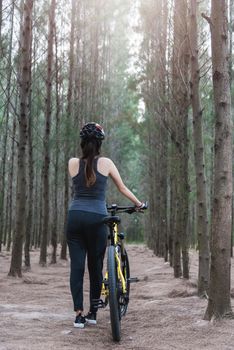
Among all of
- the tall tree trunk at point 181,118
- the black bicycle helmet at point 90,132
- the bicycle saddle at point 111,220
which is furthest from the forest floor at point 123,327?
the tall tree trunk at point 181,118

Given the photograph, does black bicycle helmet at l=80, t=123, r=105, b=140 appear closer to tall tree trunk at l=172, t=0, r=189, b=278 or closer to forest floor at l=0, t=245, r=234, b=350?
forest floor at l=0, t=245, r=234, b=350

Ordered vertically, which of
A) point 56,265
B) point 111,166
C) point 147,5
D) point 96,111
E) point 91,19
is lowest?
point 56,265

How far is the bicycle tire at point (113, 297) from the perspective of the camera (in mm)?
3736

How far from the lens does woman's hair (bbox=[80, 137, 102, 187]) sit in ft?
13.8

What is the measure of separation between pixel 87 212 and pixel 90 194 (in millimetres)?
157

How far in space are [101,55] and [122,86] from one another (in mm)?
8171

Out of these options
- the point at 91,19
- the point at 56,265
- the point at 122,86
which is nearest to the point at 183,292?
the point at 56,265

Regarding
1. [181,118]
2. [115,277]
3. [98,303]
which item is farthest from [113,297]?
[181,118]

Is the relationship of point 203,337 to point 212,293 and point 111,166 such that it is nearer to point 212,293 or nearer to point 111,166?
point 212,293

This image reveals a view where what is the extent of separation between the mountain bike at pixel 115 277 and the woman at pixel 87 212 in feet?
0.30

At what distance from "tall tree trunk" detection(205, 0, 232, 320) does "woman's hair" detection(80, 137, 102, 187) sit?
3.43 feet

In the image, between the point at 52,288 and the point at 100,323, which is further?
the point at 52,288

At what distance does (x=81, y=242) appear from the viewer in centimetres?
426

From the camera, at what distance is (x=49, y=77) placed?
38.6 ft
